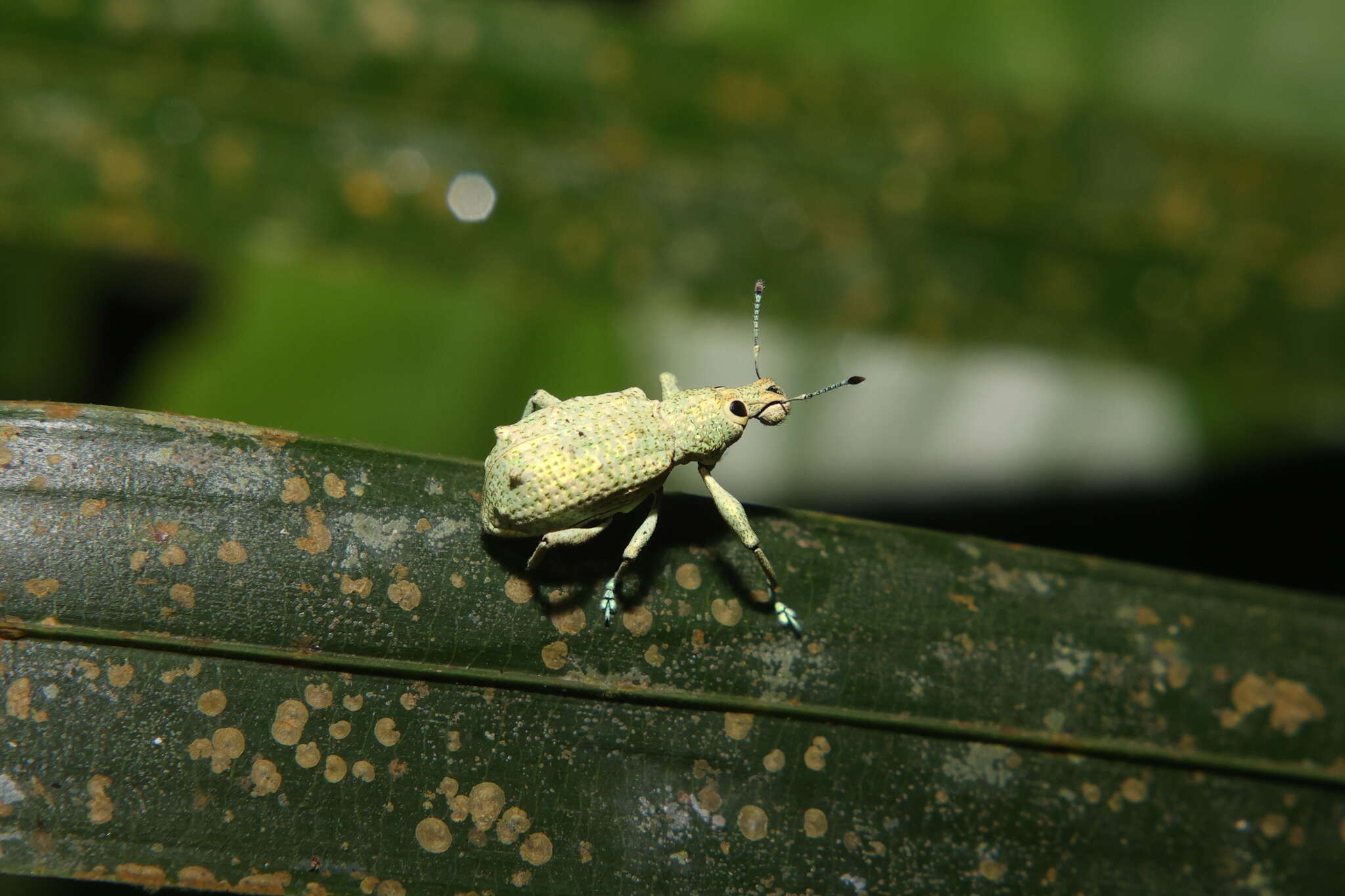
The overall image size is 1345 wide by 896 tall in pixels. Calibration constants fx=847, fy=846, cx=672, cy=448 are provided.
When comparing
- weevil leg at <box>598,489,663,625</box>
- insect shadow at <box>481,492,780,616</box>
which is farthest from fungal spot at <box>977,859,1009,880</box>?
weevil leg at <box>598,489,663,625</box>

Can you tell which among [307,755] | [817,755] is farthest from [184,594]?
[817,755]

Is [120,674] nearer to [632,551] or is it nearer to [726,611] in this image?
[632,551]

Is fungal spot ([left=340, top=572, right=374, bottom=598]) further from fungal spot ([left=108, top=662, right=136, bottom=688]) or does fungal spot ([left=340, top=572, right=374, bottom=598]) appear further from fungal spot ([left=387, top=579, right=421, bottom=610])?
fungal spot ([left=108, top=662, right=136, bottom=688])

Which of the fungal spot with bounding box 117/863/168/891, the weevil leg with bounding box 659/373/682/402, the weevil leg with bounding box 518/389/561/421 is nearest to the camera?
the fungal spot with bounding box 117/863/168/891

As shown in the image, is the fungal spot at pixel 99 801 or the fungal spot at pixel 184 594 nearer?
the fungal spot at pixel 99 801

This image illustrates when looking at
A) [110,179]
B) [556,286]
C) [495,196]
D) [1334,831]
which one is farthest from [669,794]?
[110,179]

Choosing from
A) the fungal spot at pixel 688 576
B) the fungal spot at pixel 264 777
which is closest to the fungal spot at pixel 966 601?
the fungal spot at pixel 688 576

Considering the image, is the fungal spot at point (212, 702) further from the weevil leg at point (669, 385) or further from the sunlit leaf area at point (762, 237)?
the sunlit leaf area at point (762, 237)
